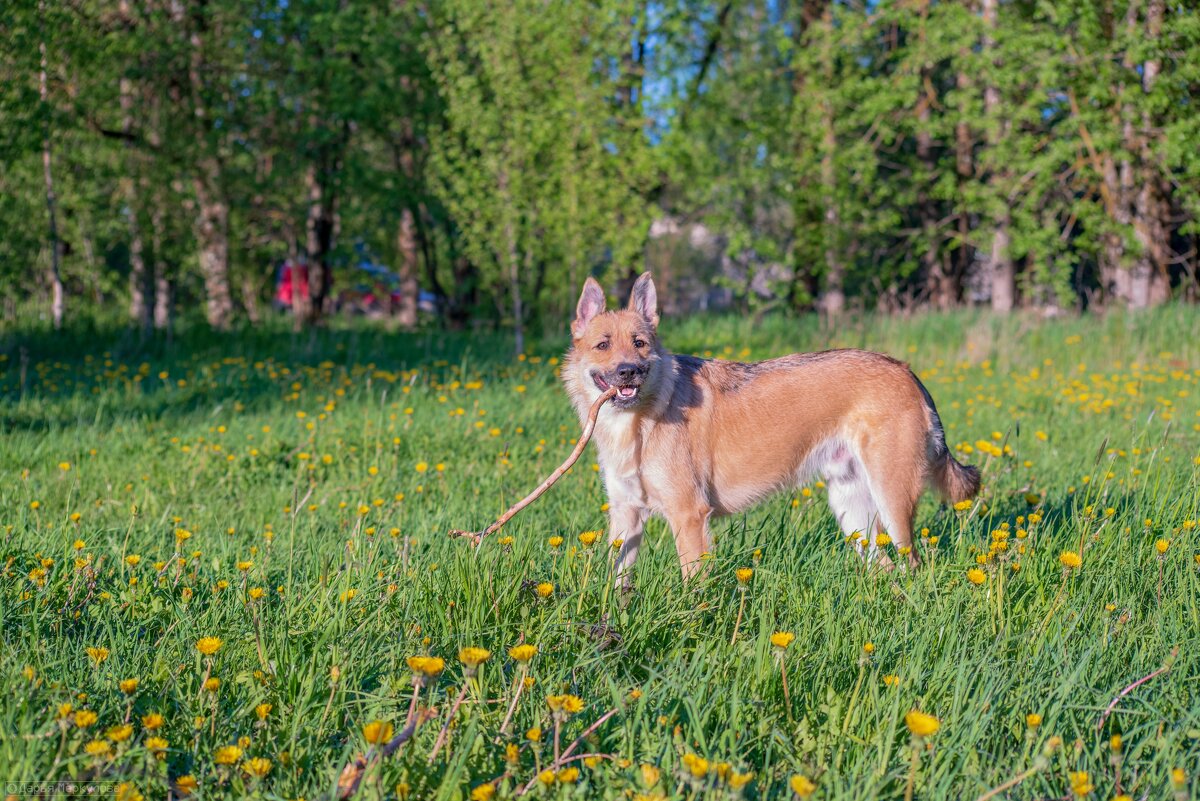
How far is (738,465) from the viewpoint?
456 cm

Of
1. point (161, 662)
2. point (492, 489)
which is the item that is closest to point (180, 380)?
point (492, 489)

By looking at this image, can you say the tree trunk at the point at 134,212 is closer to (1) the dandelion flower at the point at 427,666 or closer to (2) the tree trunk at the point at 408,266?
(2) the tree trunk at the point at 408,266

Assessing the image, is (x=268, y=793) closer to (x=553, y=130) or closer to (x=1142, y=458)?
(x=1142, y=458)

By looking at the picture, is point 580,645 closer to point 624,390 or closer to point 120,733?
point 120,733

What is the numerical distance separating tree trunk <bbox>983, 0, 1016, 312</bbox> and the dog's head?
11.8 metres

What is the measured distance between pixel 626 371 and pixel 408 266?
56.5ft

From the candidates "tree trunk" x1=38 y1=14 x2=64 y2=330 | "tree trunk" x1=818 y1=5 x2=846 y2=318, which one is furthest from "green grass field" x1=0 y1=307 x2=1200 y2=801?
"tree trunk" x1=818 y1=5 x2=846 y2=318

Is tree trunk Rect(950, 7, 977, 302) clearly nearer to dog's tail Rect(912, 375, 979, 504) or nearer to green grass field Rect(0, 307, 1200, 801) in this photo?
green grass field Rect(0, 307, 1200, 801)

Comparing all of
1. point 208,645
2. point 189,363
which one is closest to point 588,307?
point 208,645

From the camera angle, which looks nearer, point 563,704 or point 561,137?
point 563,704

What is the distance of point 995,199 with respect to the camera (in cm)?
1542

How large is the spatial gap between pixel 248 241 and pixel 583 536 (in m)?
18.0

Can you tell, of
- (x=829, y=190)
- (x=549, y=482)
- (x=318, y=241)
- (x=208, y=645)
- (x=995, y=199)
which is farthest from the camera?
(x=318, y=241)

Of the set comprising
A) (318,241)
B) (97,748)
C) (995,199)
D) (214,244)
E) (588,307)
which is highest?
(995,199)
